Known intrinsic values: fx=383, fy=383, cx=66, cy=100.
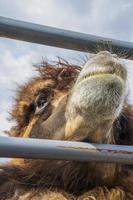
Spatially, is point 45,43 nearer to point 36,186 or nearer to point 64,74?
point 64,74

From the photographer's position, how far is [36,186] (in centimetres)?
207

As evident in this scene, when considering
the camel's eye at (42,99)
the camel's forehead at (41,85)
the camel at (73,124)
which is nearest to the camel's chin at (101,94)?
the camel at (73,124)

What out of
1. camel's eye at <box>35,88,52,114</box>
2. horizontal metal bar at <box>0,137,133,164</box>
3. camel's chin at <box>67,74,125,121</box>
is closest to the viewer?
horizontal metal bar at <box>0,137,133,164</box>

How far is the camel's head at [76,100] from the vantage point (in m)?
1.37

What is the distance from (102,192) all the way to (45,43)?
2.84 feet

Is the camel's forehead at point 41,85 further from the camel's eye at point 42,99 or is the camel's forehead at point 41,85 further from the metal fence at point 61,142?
the metal fence at point 61,142

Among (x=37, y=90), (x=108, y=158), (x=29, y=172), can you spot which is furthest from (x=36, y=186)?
(x=108, y=158)

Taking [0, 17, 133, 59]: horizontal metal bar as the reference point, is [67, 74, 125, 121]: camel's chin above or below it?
below

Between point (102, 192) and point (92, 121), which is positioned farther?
point (102, 192)

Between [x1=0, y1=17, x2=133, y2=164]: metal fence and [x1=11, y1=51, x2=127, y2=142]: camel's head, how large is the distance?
12 centimetres

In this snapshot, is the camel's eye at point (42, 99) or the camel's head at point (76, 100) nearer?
the camel's head at point (76, 100)

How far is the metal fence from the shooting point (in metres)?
1.11

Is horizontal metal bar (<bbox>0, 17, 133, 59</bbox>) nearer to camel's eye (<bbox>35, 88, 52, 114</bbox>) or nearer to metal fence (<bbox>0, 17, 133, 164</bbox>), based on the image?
metal fence (<bbox>0, 17, 133, 164</bbox>)

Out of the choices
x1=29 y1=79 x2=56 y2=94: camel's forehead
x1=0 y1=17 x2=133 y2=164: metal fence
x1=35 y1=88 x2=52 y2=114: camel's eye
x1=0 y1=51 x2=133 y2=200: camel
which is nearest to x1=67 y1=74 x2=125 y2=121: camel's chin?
x1=0 y1=51 x2=133 y2=200: camel
